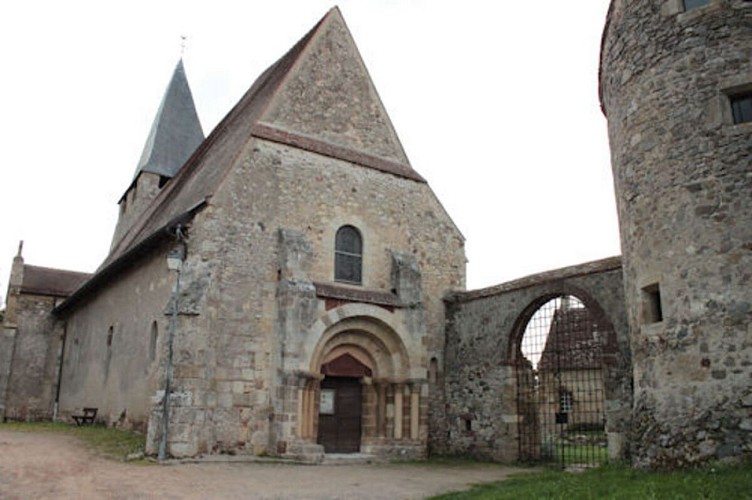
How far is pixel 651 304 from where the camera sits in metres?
8.96

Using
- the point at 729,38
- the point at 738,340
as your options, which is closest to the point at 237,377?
the point at 738,340

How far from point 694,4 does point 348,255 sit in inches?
375

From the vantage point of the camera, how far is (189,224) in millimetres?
13883

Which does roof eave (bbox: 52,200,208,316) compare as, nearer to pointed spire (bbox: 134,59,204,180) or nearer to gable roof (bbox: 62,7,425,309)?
gable roof (bbox: 62,7,425,309)

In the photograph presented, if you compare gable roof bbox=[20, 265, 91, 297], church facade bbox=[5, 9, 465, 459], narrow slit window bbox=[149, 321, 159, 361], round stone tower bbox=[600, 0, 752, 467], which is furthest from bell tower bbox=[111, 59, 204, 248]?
round stone tower bbox=[600, 0, 752, 467]

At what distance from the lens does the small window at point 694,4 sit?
29.1 ft

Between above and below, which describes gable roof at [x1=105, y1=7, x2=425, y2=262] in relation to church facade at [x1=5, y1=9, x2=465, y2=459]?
above

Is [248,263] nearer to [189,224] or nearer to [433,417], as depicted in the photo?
[189,224]

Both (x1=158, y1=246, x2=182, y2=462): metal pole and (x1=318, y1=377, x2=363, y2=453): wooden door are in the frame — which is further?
(x1=318, y1=377, x2=363, y2=453): wooden door

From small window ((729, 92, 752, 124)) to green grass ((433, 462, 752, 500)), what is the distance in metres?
4.28

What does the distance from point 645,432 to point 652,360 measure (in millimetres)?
935

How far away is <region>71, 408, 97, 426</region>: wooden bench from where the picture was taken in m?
18.8

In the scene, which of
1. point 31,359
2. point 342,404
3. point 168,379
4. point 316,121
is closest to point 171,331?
point 168,379

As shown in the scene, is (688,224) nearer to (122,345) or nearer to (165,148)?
(122,345)
